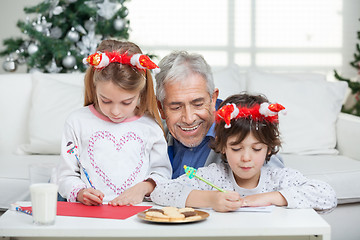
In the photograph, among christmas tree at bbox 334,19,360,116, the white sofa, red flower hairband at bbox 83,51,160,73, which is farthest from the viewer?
christmas tree at bbox 334,19,360,116

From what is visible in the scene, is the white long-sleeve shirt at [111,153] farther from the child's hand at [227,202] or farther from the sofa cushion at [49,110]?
the sofa cushion at [49,110]

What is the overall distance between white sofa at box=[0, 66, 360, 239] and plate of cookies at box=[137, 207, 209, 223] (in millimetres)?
1386

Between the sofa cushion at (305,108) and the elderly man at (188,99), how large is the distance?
103cm

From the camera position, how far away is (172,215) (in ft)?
4.64

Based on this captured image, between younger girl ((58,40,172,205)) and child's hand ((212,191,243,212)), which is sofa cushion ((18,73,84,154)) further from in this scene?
child's hand ((212,191,243,212))

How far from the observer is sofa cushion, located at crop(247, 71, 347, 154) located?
10.1 feet

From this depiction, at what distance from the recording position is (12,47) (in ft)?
14.2

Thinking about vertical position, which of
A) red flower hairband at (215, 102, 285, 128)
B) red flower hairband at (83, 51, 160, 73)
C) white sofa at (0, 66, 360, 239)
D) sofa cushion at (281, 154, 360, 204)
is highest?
red flower hairband at (83, 51, 160, 73)

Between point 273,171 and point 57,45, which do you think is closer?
point 273,171

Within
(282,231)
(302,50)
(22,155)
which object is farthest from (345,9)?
(282,231)

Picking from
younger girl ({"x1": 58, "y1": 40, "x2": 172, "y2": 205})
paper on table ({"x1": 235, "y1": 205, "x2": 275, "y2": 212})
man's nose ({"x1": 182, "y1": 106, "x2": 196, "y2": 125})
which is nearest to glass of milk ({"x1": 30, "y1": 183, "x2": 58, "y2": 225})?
younger girl ({"x1": 58, "y1": 40, "x2": 172, "y2": 205})

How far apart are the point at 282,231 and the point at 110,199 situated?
659 mm

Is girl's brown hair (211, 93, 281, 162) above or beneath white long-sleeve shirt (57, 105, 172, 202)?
above

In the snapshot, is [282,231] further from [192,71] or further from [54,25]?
[54,25]
